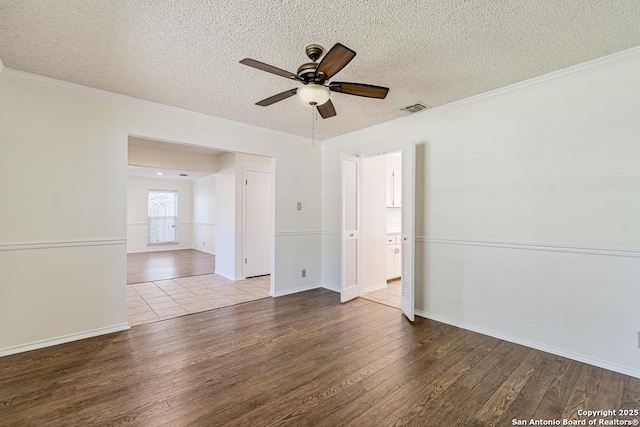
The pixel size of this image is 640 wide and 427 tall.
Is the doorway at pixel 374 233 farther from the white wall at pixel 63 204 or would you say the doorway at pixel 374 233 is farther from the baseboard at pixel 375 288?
the white wall at pixel 63 204

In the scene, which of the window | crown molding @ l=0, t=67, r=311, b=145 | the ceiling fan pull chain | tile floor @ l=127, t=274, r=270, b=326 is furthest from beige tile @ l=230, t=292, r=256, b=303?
the window

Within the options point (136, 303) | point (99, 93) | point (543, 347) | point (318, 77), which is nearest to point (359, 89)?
point (318, 77)

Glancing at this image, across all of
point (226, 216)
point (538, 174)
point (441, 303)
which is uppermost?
point (538, 174)

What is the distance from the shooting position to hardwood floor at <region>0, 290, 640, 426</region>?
1847mm

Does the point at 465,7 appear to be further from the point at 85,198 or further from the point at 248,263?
the point at 248,263

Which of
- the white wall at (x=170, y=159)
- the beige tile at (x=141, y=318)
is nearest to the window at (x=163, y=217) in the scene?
the white wall at (x=170, y=159)

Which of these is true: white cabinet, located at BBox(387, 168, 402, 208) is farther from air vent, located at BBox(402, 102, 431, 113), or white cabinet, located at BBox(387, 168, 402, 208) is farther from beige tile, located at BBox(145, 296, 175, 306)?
beige tile, located at BBox(145, 296, 175, 306)

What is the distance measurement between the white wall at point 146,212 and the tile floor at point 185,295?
190 inches

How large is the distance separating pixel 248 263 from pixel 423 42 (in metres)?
4.73

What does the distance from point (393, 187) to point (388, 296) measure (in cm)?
209

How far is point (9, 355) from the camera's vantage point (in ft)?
8.43

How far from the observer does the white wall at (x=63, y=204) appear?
2637 millimetres

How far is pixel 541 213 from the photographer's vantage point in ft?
8.94

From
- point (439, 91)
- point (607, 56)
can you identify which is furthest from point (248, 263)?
point (607, 56)
